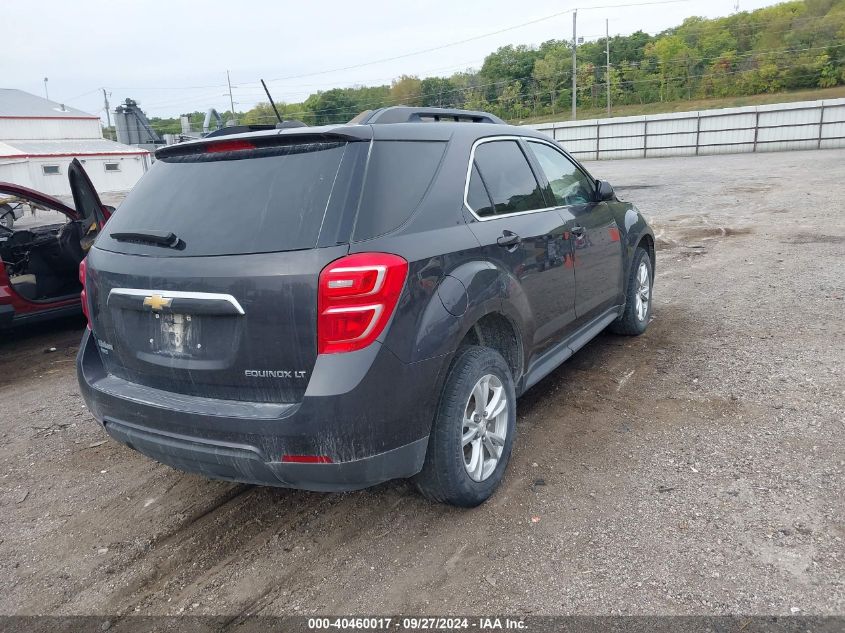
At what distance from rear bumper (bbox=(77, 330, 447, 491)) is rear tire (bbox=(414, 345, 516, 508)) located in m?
0.12

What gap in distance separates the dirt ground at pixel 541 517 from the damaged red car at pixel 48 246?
1597 millimetres

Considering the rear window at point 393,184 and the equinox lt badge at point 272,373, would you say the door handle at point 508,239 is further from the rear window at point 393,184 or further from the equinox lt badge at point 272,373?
the equinox lt badge at point 272,373

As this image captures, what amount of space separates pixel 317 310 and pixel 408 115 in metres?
1.33

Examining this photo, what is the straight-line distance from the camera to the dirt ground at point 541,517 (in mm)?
2557

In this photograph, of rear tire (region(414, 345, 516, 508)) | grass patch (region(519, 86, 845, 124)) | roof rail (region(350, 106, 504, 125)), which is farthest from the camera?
grass patch (region(519, 86, 845, 124))

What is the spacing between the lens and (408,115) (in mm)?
3242

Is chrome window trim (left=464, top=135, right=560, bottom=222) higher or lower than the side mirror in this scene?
higher

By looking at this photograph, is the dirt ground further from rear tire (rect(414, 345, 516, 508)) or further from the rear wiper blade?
the rear wiper blade

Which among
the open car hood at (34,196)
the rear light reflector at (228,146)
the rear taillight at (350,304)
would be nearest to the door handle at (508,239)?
the rear taillight at (350,304)

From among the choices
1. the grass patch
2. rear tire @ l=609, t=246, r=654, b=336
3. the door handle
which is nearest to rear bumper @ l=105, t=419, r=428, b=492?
the door handle

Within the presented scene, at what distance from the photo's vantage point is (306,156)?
272 cm

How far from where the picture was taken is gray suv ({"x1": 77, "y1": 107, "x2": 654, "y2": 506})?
246cm

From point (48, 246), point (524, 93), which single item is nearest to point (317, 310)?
point (48, 246)

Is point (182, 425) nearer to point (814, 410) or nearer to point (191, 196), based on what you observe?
point (191, 196)
